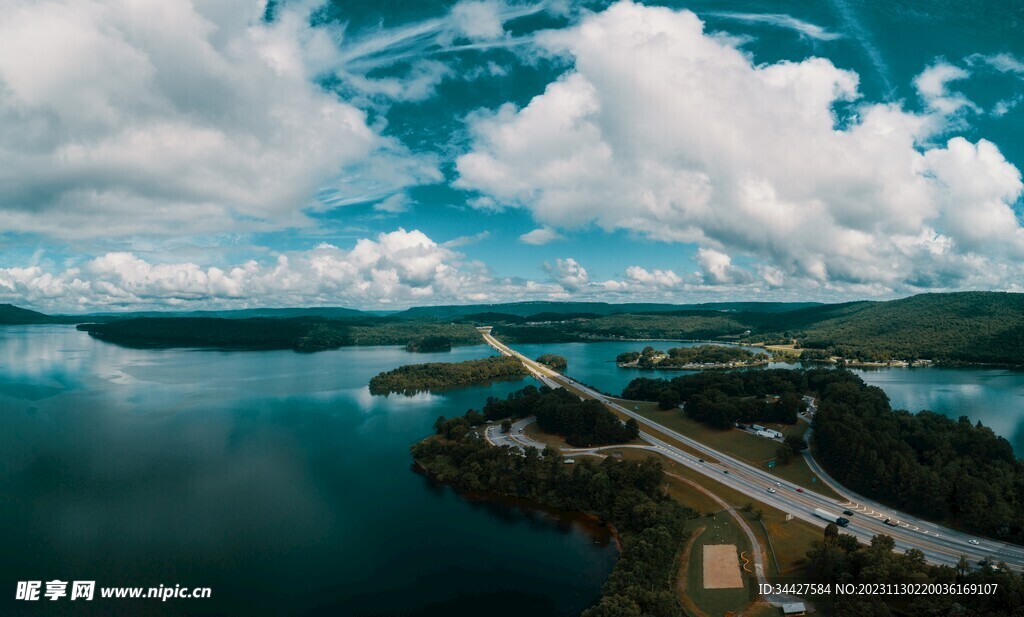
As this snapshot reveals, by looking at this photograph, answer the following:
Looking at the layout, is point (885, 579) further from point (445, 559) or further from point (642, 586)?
point (445, 559)

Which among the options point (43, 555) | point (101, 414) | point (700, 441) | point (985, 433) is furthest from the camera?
point (101, 414)

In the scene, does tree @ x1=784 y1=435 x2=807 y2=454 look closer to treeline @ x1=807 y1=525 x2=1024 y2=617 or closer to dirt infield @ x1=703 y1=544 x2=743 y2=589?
treeline @ x1=807 y1=525 x2=1024 y2=617

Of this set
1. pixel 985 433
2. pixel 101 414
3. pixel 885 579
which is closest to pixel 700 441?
pixel 985 433

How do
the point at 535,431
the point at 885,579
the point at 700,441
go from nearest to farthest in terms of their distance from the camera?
the point at 885,579 < the point at 700,441 < the point at 535,431

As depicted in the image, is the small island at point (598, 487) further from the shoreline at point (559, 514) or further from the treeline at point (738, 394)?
the treeline at point (738, 394)

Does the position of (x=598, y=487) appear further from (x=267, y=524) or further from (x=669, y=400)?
(x=669, y=400)

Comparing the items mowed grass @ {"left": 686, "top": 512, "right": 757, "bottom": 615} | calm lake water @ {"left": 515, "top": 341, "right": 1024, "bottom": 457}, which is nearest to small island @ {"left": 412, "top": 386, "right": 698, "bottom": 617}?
mowed grass @ {"left": 686, "top": 512, "right": 757, "bottom": 615}
